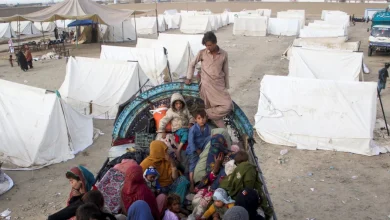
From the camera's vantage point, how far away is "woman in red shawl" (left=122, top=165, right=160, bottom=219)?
12.9 feet

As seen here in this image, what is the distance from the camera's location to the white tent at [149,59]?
1302 centimetres

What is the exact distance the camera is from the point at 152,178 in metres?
4.48

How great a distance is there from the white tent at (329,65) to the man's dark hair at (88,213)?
1101 cm

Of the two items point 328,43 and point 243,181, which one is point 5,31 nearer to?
point 328,43

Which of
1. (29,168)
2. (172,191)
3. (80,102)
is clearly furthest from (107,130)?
(172,191)

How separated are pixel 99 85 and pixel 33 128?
324 cm

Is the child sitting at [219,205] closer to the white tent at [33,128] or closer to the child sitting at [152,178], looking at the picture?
the child sitting at [152,178]

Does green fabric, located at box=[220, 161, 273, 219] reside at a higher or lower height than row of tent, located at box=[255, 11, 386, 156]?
higher

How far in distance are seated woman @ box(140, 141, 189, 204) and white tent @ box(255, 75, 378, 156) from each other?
4.54 meters

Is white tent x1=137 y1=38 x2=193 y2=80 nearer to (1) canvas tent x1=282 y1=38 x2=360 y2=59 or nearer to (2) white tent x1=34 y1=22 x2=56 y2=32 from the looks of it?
(1) canvas tent x1=282 y1=38 x2=360 y2=59

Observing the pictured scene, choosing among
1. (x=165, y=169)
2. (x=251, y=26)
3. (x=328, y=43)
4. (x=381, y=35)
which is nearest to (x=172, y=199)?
(x=165, y=169)

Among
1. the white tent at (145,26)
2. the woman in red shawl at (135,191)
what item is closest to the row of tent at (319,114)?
the woman in red shawl at (135,191)

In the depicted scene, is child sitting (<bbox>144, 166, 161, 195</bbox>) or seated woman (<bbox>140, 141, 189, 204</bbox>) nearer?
child sitting (<bbox>144, 166, 161, 195</bbox>)

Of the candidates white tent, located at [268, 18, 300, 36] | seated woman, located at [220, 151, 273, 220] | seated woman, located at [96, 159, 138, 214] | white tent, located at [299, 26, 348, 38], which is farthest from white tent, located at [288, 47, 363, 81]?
white tent, located at [268, 18, 300, 36]
